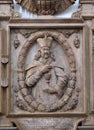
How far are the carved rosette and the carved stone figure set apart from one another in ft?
0.18

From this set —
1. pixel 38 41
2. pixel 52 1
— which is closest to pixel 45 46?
pixel 38 41

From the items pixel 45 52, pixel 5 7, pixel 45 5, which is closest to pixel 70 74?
pixel 45 52

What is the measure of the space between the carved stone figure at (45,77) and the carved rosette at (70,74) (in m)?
0.05

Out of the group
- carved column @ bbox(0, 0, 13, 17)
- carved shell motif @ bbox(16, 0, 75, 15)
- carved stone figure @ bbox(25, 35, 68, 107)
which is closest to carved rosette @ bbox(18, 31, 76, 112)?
carved stone figure @ bbox(25, 35, 68, 107)

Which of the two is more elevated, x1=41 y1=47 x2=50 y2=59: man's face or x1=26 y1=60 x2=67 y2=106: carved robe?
x1=41 y1=47 x2=50 y2=59: man's face

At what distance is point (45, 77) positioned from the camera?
7785mm

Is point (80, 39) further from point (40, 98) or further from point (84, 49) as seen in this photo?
point (40, 98)

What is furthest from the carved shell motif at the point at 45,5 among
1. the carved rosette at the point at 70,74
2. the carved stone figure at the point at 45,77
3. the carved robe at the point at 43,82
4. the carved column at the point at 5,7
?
the carved robe at the point at 43,82

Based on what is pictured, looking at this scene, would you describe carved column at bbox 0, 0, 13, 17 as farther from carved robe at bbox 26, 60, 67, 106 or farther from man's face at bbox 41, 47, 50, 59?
carved robe at bbox 26, 60, 67, 106

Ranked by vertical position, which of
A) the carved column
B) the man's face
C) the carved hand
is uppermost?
the carved column

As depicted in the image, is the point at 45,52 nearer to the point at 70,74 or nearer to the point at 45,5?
the point at 70,74

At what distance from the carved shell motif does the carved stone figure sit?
431 millimetres

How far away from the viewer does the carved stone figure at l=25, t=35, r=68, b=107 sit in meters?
7.76

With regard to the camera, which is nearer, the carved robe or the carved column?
the carved robe
